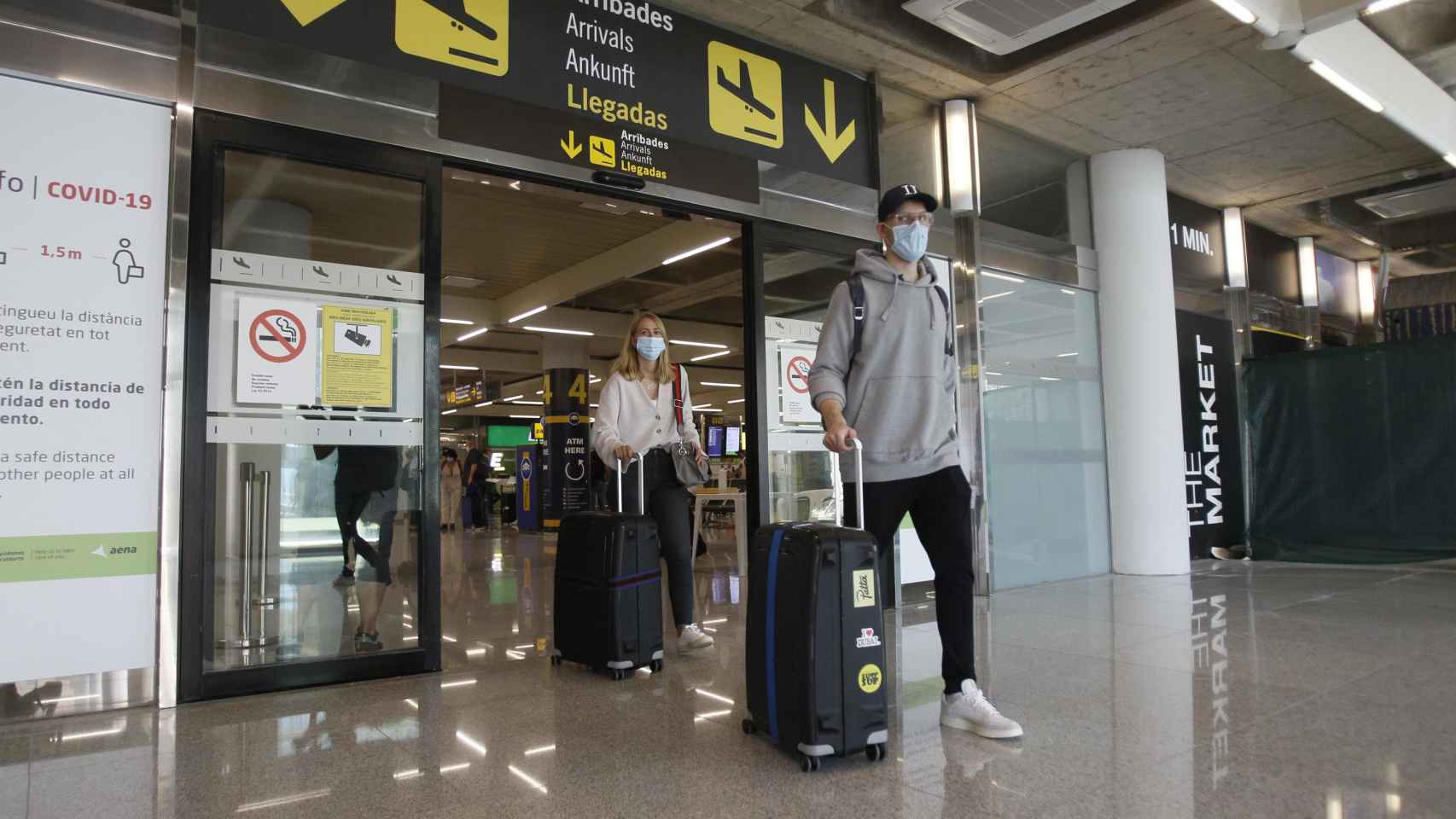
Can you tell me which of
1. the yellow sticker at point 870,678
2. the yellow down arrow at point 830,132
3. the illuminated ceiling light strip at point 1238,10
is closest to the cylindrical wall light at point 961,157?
the yellow down arrow at point 830,132

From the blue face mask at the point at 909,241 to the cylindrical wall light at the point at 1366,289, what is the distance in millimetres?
11512

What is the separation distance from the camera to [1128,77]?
621 cm

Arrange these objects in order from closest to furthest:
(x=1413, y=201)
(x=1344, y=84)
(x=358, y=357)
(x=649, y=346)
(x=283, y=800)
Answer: (x=283, y=800)
(x=358, y=357)
(x=649, y=346)
(x=1344, y=84)
(x=1413, y=201)

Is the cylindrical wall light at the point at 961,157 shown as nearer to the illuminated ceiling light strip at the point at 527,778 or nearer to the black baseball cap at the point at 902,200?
the black baseball cap at the point at 902,200

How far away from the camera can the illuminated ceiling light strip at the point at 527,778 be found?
2.33 m

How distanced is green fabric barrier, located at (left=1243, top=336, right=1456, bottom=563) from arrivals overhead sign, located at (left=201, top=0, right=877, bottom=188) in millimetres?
5211

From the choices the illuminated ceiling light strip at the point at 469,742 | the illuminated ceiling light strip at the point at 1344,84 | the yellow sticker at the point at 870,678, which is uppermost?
the illuminated ceiling light strip at the point at 1344,84

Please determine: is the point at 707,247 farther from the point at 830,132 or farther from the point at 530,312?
the point at 830,132

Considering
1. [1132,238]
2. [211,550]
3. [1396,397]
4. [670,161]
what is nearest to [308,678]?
[211,550]

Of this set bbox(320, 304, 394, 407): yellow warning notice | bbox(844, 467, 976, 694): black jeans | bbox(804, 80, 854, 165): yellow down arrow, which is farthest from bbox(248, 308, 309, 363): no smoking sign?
bbox(804, 80, 854, 165): yellow down arrow

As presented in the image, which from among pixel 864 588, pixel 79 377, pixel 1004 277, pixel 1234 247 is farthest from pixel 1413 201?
pixel 79 377

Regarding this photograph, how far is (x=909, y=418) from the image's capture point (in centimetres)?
280

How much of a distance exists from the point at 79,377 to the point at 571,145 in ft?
7.57

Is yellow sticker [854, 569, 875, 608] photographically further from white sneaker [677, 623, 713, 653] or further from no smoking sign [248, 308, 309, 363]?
no smoking sign [248, 308, 309, 363]
